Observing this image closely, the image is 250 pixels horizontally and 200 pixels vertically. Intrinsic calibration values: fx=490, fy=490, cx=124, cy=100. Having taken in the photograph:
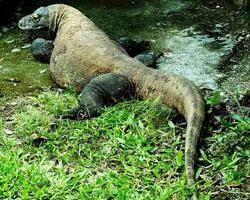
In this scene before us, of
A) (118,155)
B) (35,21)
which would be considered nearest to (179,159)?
(118,155)

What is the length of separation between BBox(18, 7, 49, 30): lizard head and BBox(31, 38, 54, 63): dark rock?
0.39 m

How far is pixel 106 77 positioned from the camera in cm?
536

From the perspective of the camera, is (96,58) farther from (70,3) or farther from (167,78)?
(70,3)

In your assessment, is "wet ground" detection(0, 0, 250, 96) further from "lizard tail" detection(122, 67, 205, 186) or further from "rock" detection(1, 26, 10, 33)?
"lizard tail" detection(122, 67, 205, 186)

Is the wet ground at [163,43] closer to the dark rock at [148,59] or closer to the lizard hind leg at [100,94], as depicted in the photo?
the dark rock at [148,59]

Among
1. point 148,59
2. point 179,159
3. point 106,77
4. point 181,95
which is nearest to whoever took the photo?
point 179,159

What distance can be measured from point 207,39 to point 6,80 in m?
2.82

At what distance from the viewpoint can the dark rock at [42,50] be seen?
671 centimetres

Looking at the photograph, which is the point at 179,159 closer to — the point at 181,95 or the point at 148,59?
the point at 181,95

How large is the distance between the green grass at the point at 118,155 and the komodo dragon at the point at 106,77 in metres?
0.14

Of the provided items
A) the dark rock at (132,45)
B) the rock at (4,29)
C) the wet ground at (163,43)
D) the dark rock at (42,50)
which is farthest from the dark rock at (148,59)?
the rock at (4,29)

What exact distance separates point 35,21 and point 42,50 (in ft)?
2.44

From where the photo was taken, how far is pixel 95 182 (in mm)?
4016

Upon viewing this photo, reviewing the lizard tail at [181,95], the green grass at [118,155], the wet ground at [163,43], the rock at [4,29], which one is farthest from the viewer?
the rock at [4,29]
